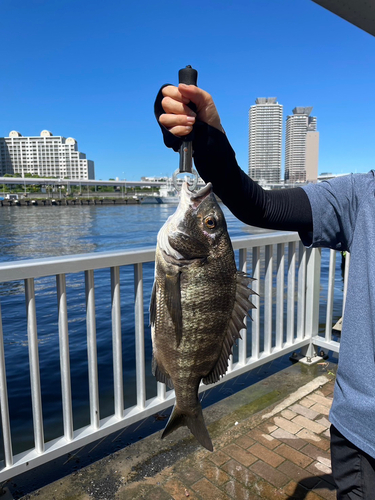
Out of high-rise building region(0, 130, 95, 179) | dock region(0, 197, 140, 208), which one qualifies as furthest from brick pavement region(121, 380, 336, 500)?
high-rise building region(0, 130, 95, 179)

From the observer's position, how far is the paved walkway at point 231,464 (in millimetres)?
2336

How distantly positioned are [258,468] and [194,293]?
6.17ft

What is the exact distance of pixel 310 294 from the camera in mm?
4207

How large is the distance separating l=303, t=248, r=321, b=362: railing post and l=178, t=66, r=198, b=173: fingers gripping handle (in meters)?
3.10

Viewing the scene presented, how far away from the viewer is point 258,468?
8.31 feet

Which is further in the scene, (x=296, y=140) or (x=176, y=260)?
(x=296, y=140)

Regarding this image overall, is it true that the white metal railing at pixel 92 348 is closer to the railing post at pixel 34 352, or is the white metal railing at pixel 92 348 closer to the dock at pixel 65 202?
the railing post at pixel 34 352

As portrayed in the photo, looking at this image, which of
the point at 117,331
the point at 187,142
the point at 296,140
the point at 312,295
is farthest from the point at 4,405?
the point at 296,140

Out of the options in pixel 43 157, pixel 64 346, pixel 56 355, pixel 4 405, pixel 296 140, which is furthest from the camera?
pixel 43 157

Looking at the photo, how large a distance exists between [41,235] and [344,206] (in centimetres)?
2772

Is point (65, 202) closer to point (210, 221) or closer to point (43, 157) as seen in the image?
point (43, 157)

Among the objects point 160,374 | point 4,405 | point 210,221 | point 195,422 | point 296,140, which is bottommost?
point 4,405

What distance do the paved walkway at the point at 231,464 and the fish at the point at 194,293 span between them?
1297 mm

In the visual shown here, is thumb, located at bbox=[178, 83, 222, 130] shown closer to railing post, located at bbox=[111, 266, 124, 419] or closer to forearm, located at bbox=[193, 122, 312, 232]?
forearm, located at bbox=[193, 122, 312, 232]
